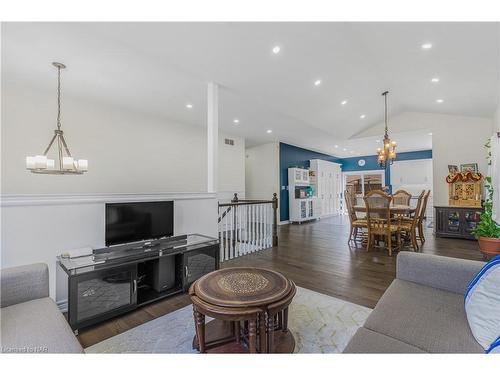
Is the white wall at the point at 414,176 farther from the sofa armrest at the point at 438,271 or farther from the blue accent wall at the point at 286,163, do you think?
the sofa armrest at the point at 438,271

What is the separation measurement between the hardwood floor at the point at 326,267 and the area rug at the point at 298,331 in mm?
141

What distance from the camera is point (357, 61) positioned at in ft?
12.8

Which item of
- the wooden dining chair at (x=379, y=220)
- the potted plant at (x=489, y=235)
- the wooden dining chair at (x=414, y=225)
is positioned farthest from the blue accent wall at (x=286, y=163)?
the potted plant at (x=489, y=235)

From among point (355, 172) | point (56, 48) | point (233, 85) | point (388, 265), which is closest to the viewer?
point (56, 48)

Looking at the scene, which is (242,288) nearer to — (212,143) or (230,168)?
(212,143)

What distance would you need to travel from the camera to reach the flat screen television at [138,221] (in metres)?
2.47

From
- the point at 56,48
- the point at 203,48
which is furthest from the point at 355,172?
the point at 56,48

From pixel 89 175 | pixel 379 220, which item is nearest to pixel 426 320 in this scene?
pixel 379 220

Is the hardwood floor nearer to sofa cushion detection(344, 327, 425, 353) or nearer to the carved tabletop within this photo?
the carved tabletop

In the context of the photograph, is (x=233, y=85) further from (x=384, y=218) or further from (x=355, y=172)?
(x=355, y=172)

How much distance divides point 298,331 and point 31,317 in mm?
1853

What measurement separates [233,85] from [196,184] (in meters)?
2.88

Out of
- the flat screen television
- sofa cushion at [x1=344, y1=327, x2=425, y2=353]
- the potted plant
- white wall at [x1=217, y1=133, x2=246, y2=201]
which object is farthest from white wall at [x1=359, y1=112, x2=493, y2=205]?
the flat screen television
